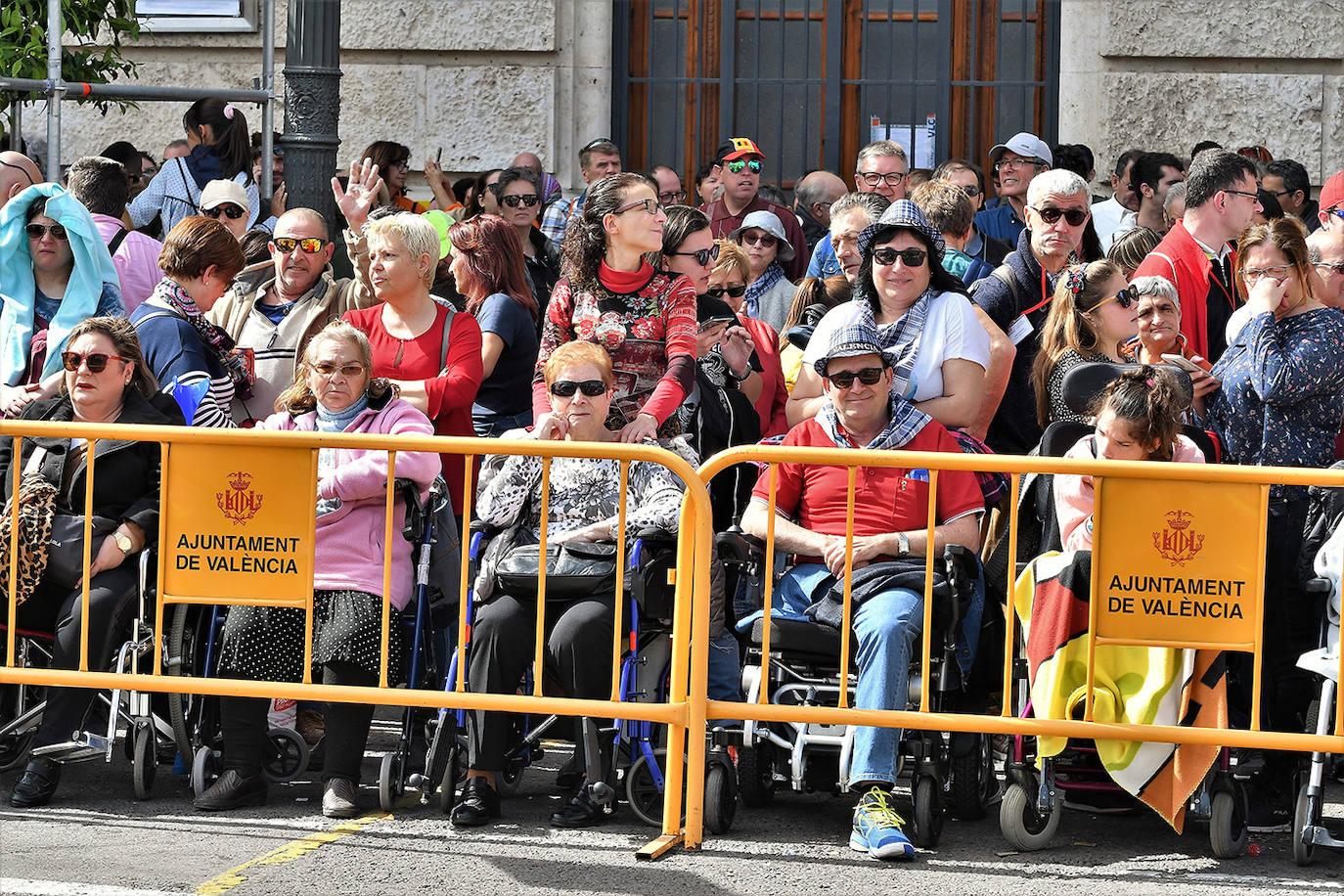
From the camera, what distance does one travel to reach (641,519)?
20.3 ft

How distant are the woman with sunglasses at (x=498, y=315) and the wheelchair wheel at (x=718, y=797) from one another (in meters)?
2.26

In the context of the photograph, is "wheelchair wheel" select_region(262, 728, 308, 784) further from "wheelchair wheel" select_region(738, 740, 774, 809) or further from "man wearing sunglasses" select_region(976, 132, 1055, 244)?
"man wearing sunglasses" select_region(976, 132, 1055, 244)

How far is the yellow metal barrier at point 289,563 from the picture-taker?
586 centimetres

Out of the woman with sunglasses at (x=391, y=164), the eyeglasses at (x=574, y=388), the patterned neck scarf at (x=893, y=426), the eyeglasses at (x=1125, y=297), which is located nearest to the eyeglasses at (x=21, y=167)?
the woman with sunglasses at (x=391, y=164)

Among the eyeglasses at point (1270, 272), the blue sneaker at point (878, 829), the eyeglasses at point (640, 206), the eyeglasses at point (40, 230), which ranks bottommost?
the blue sneaker at point (878, 829)

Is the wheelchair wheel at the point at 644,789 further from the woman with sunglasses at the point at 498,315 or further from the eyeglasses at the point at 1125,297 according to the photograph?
the eyeglasses at the point at 1125,297

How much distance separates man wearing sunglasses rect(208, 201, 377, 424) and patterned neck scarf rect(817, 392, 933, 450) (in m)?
2.22

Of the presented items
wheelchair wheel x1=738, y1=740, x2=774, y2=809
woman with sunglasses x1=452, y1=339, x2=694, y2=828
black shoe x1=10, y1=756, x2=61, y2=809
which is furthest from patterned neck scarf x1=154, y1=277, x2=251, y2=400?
wheelchair wheel x1=738, y1=740, x2=774, y2=809

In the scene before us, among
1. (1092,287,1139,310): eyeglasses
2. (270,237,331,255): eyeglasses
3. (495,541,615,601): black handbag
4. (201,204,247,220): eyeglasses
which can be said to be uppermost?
A: (201,204,247,220): eyeglasses

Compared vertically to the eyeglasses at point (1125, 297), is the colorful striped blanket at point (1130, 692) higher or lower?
lower

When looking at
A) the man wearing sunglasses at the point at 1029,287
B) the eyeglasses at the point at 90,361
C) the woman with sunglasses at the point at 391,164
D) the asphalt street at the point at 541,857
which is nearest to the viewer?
the asphalt street at the point at 541,857

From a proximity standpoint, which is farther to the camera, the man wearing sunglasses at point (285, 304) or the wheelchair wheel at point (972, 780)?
the man wearing sunglasses at point (285, 304)

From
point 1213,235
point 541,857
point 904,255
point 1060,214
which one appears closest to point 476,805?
point 541,857

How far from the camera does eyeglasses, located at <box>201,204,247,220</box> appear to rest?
9.05 metres
